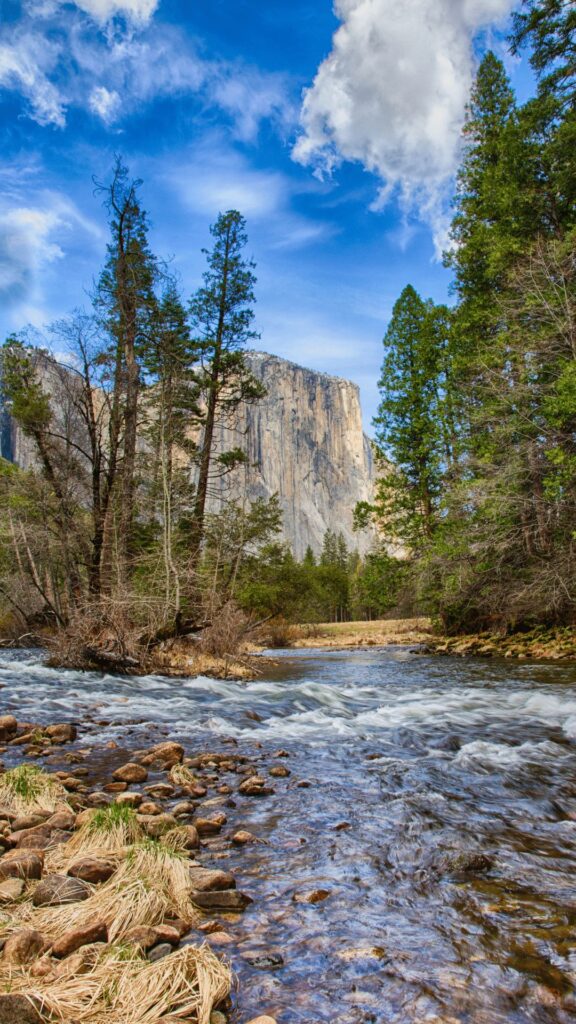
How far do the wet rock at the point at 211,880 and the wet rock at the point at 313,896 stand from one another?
308 mm

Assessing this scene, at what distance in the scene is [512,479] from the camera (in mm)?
14734

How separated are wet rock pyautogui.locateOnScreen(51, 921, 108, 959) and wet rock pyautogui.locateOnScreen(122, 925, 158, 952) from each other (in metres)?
0.09

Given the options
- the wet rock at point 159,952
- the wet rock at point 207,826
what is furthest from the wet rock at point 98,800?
Result: the wet rock at point 159,952

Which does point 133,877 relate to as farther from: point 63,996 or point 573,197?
point 573,197

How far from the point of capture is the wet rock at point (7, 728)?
539cm

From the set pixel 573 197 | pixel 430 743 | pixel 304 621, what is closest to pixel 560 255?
pixel 573 197

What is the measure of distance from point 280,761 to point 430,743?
5.64 ft

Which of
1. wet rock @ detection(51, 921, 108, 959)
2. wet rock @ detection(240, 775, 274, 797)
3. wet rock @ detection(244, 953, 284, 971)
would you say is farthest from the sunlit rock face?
wet rock @ detection(51, 921, 108, 959)

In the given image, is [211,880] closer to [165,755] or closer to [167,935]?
[167,935]

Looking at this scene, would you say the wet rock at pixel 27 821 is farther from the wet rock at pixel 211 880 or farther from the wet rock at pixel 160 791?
A: the wet rock at pixel 211 880

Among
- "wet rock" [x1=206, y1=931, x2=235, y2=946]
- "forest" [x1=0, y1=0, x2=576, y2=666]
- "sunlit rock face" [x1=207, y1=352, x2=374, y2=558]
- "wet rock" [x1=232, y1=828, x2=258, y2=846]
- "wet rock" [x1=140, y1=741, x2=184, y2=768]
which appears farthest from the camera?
"sunlit rock face" [x1=207, y1=352, x2=374, y2=558]

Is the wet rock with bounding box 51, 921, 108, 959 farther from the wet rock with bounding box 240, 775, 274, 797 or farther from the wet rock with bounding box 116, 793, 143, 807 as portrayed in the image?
the wet rock with bounding box 240, 775, 274, 797

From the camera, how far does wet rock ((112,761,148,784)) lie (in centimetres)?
416

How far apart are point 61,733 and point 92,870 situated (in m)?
3.43
